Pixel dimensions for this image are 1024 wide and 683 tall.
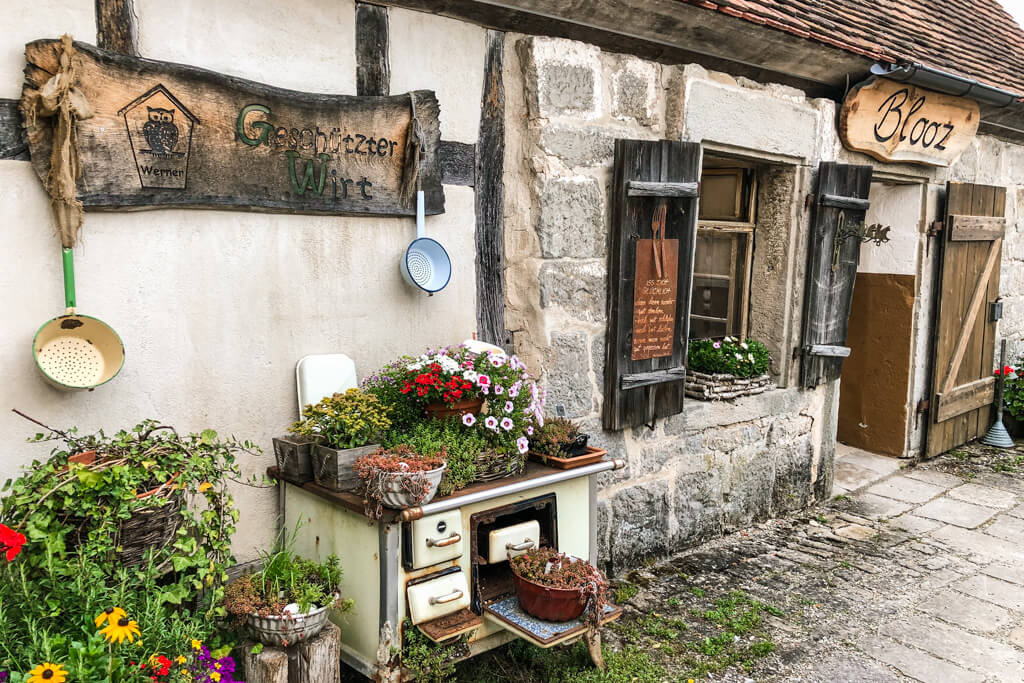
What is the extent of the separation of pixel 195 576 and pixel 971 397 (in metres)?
6.61

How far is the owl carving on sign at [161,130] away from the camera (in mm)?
2686

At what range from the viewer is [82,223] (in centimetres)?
259

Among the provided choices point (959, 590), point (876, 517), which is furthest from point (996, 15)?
point (959, 590)

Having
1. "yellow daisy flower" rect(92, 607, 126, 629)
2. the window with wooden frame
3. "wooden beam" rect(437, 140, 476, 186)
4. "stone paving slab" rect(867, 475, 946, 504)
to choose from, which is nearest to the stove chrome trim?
"yellow daisy flower" rect(92, 607, 126, 629)

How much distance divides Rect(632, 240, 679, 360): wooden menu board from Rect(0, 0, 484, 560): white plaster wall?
108 cm

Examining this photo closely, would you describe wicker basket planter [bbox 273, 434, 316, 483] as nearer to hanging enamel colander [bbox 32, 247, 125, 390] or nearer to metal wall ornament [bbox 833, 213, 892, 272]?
hanging enamel colander [bbox 32, 247, 125, 390]

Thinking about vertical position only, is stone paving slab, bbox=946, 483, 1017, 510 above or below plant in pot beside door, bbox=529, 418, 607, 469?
below

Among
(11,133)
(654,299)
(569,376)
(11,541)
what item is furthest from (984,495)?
(11,133)

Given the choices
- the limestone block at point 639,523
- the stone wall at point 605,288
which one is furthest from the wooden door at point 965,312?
the limestone block at point 639,523

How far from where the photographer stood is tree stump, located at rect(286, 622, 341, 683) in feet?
8.59

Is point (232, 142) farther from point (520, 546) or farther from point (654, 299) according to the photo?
point (654, 299)

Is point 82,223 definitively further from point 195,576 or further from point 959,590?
point 959,590

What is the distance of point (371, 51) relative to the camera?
3.26m

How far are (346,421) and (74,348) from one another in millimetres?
907
